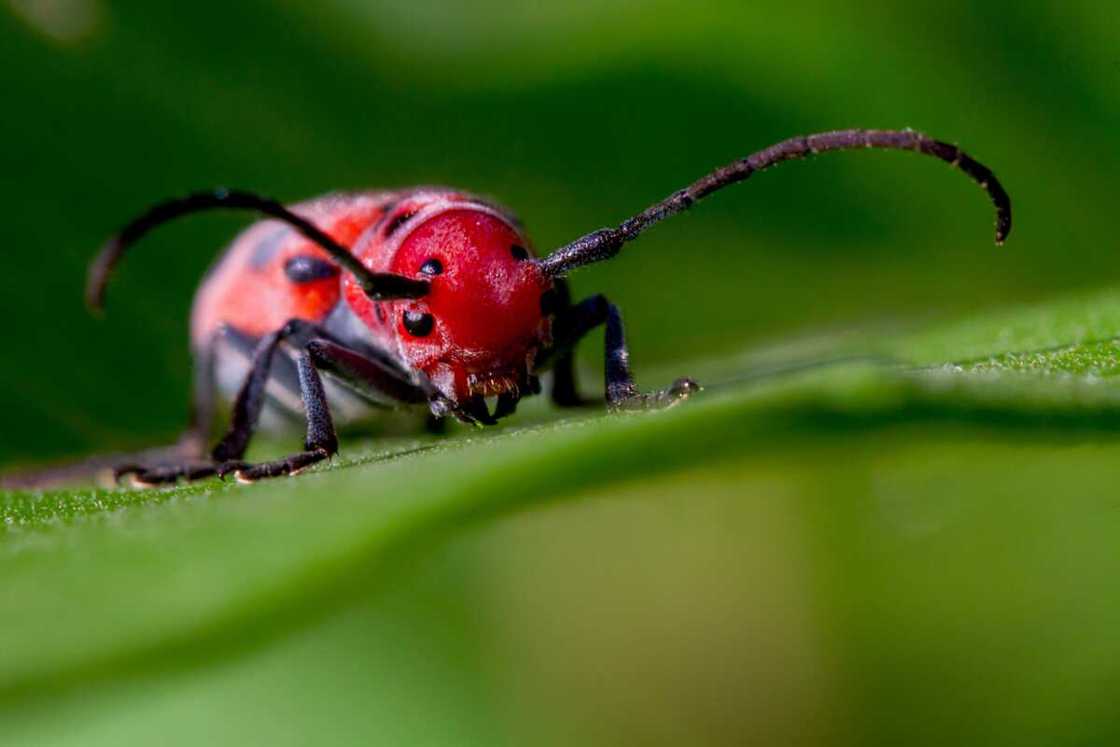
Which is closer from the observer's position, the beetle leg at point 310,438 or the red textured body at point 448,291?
the beetle leg at point 310,438

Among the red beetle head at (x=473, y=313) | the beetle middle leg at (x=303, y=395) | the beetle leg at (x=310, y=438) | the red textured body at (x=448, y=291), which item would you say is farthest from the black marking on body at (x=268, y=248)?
the red beetle head at (x=473, y=313)

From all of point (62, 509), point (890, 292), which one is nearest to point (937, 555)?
point (62, 509)

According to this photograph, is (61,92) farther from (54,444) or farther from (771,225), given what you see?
(771,225)

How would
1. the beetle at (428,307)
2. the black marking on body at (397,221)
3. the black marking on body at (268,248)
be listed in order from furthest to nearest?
the black marking on body at (268,248), the black marking on body at (397,221), the beetle at (428,307)

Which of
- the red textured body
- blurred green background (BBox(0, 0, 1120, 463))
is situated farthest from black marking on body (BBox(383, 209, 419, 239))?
blurred green background (BBox(0, 0, 1120, 463))

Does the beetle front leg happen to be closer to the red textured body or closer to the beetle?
the beetle

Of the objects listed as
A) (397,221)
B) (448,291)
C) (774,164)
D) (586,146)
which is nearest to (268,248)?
(397,221)

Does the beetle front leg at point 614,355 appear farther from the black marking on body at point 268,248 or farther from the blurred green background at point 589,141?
the blurred green background at point 589,141
